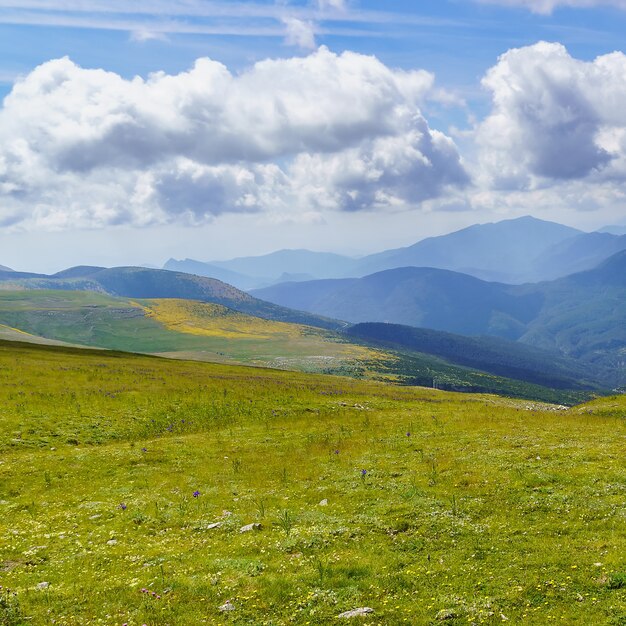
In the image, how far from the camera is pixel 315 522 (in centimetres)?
1778

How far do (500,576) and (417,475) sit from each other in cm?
958

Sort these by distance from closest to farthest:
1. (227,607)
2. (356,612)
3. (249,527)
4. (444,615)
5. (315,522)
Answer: (444,615)
(356,612)
(227,607)
(249,527)
(315,522)

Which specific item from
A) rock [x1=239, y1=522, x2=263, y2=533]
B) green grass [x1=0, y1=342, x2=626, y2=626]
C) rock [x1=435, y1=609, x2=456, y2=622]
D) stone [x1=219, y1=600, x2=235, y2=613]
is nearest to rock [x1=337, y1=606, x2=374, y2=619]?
green grass [x1=0, y1=342, x2=626, y2=626]

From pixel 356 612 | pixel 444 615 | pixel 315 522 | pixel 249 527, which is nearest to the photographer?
pixel 444 615

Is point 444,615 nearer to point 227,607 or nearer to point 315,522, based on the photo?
point 227,607

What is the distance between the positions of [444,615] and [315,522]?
738 centimetres

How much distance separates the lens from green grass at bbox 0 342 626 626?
39.6ft

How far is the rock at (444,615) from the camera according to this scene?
11.1 m

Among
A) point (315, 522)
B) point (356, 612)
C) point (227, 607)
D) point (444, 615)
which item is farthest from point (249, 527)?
point (444, 615)

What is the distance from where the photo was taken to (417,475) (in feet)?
73.0

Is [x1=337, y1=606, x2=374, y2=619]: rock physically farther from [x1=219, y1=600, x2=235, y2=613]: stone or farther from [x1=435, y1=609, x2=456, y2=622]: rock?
[x1=219, y1=600, x2=235, y2=613]: stone

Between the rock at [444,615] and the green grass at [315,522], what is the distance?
8 cm

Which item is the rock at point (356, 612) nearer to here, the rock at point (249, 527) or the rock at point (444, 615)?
the rock at point (444, 615)

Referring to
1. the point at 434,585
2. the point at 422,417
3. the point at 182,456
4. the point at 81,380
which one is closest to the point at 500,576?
the point at 434,585
